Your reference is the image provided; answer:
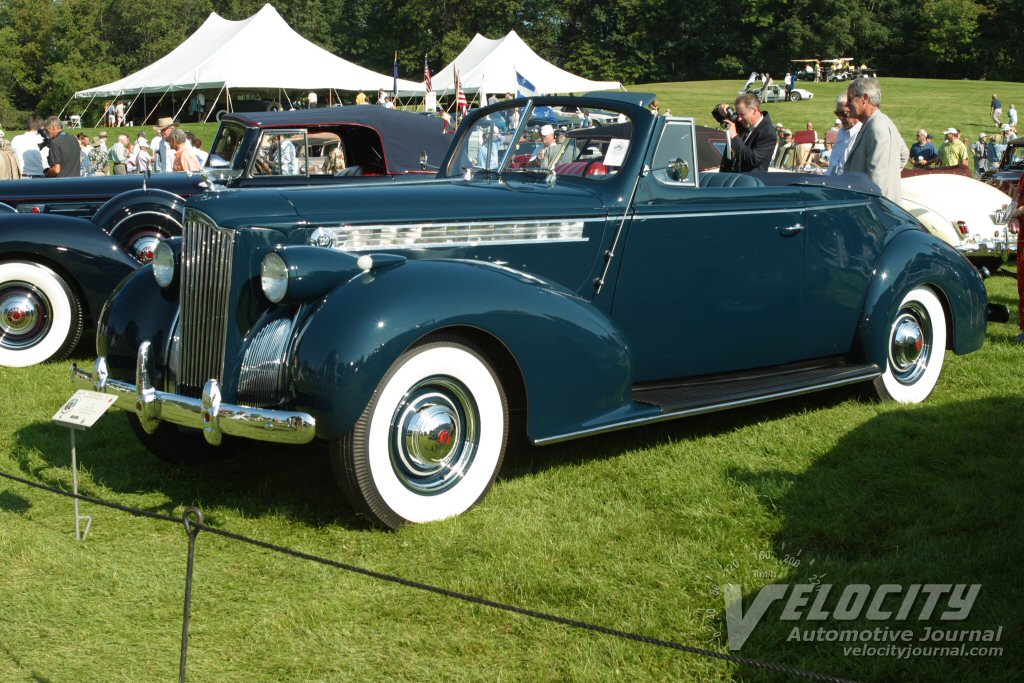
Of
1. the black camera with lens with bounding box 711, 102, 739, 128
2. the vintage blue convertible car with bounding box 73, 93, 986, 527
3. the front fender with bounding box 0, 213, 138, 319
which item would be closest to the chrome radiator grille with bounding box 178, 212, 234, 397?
the vintage blue convertible car with bounding box 73, 93, 986, 527

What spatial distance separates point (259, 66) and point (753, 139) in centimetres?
2542

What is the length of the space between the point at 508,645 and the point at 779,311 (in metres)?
3.04

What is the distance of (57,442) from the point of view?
5.53 metres

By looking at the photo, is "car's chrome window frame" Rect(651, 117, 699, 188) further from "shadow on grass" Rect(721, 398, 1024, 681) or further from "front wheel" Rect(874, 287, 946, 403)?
"front wheel" Rect(874, 287, 946, 403)

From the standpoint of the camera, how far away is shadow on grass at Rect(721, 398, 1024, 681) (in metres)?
3.12

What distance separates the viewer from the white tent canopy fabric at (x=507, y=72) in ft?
105

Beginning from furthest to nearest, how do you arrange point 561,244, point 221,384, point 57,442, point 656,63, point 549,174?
point 656,63, point 57,442, point 549,174, point 561,244, point 221,384

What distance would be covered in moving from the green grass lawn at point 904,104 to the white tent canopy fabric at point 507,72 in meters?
7.03

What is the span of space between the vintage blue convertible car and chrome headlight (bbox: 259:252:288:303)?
1cm

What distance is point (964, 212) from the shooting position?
1085 cm

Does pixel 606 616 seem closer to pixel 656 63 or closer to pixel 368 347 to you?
pixel 368 347

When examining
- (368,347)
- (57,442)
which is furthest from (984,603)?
(57,442)

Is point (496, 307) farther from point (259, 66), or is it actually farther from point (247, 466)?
point (259, 66)

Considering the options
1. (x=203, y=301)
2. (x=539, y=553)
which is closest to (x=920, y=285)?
(x=539, y=553)
